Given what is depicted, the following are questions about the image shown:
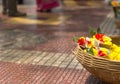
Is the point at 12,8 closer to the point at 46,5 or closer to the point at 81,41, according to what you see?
the point at 46,5

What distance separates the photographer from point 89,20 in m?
10.9

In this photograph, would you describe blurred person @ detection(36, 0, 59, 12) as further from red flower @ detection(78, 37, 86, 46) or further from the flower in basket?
red flower @ detection(78, 37, 86, 46)

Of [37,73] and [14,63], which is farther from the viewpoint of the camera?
[14,63]

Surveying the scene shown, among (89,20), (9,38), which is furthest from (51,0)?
(9,38)

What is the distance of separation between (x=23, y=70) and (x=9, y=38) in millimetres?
2596

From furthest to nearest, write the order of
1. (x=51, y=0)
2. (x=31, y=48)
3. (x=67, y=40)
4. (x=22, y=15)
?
1. (x=51, y=0)
2. (x=22, y=15)
3. (x=67, y=40)
4. (x=31, y=48)

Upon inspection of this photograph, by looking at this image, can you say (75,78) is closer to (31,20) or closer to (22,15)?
(31,20)

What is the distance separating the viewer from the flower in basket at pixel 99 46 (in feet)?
15.4

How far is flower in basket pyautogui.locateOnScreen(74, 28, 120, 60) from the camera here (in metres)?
4.70

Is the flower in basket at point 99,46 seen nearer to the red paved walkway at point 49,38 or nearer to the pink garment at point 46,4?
the red paved walkway at point 49,38

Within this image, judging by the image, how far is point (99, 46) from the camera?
4.94m

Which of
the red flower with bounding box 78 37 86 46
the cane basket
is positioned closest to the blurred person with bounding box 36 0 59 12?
the red flower with bounding box 78 37 86 46

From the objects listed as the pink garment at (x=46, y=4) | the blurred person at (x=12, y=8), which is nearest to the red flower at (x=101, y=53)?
the blurred person at (x=12, y=8)

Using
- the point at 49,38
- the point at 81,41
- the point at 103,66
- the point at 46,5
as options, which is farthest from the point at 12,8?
the point at 103,66
